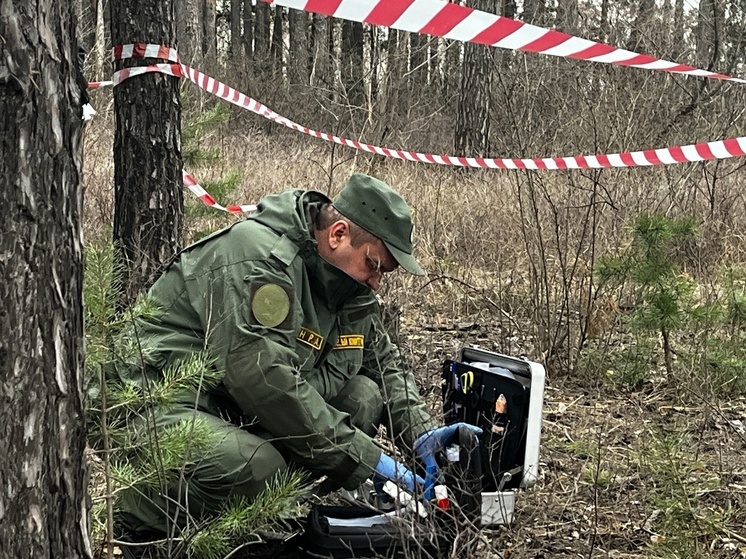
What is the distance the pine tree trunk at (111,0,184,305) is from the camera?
4.90 m

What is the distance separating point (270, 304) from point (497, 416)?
927mm

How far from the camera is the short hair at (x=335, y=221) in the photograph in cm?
309

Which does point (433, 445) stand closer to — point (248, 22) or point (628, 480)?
point (628, 480)

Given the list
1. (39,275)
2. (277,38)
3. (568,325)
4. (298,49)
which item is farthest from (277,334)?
(277,38)

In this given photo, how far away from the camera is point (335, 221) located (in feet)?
10.3

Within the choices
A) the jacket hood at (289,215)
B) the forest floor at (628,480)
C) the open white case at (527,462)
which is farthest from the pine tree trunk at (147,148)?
the open white case at (527,462)

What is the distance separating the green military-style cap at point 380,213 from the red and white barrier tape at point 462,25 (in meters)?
0.74

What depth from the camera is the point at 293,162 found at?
38.6 feet

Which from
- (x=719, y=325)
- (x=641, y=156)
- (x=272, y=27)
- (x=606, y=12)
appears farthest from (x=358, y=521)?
(x=272, y=27)

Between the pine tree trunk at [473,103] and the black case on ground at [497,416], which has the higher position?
the pine tree trunk at [473,103]

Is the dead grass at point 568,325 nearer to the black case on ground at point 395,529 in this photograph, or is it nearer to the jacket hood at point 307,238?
the black case on ground at point 395,529

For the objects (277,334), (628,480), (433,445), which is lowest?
(628,480)

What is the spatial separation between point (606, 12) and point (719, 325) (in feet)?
11.0

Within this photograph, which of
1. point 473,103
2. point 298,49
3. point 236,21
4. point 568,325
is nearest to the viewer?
point 568,325
